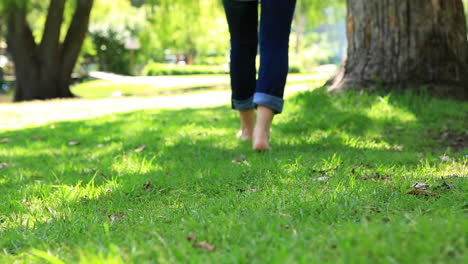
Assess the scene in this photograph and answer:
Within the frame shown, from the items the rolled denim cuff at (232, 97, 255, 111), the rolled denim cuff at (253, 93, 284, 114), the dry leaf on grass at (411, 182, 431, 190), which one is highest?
the rolled denim cuff at (253, 93, 284, 114)

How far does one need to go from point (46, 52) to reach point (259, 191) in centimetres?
1575

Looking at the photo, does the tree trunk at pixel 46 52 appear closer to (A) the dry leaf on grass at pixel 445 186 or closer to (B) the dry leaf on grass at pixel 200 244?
(A) the dry leaf on grass at pixel 445 186

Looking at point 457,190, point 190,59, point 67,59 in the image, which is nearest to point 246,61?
point 457,190

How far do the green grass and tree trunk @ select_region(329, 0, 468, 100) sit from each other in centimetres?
23

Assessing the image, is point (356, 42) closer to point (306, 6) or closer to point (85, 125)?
point (85, 125)

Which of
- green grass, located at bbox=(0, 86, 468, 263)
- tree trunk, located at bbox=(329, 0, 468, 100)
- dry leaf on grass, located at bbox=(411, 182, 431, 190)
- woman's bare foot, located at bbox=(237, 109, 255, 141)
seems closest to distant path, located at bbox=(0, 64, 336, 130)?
tree trunk, located at bbox=(329, 0, 468, 100)

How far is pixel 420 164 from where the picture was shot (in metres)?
2.95

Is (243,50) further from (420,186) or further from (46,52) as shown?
(46,52)

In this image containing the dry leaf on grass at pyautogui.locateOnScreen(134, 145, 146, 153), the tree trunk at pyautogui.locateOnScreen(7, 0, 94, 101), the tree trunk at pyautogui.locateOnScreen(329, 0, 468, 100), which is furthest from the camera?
the tree trunk at pyautogui.locateOnScreen(7, 0, 94, 101)

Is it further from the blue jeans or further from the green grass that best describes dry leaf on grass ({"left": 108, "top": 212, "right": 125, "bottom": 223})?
the blue jeans

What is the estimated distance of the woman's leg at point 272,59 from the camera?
315 cm

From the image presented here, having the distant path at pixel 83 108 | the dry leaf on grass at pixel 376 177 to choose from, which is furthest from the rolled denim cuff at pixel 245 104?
the distant path at pixel 83 108

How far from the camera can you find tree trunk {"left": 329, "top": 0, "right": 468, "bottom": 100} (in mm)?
4699

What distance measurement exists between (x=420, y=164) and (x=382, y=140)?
38.2 inches
